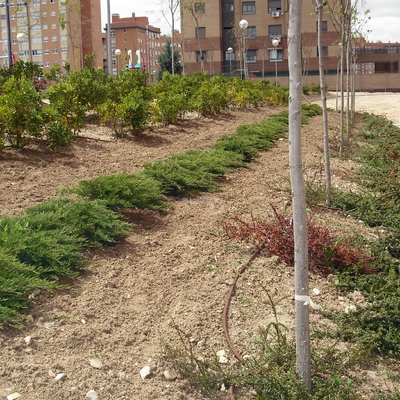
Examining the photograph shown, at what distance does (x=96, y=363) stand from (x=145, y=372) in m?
0.30

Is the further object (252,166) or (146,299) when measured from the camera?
(252,166)

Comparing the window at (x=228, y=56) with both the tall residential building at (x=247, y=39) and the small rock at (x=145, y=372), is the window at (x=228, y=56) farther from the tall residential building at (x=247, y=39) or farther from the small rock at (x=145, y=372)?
the small rock at (x=145, y=372)

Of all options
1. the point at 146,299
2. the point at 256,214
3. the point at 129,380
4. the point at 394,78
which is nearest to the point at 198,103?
the point at 256,214

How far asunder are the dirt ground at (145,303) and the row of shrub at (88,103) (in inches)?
44.6

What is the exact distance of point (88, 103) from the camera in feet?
40.1

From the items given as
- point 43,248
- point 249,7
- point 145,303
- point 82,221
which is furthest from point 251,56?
point 145,303

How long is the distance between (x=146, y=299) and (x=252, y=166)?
17.5 ft

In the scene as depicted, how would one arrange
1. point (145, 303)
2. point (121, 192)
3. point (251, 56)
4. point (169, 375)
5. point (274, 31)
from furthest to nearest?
point (251, 56), point (274, 31), point (121, 192), point (145, 303), point (169, 375)

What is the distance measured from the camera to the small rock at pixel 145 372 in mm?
3471

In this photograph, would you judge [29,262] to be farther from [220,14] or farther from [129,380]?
[220,14]

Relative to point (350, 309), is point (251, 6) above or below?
above

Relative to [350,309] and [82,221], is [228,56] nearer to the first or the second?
[82,221]

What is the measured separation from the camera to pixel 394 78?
5547cm

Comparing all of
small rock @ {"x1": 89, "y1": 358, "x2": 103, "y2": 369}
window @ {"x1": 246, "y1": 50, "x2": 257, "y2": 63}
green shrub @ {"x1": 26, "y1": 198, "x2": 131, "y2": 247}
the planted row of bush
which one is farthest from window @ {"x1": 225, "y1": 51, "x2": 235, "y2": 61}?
small rock @ {"x1": 89, "y1": 358, "x2": 103, "y2": 369}
